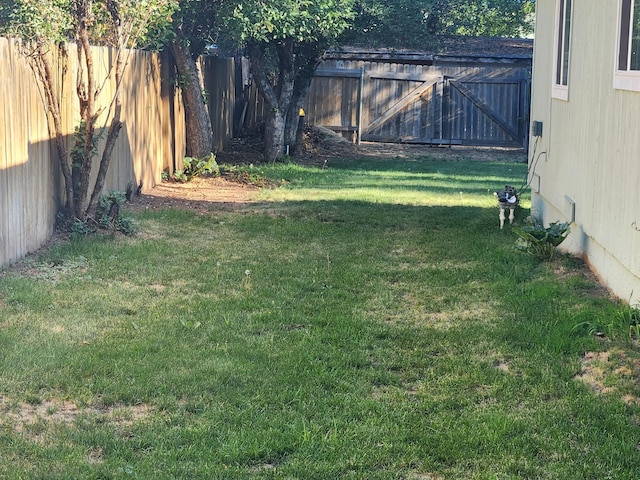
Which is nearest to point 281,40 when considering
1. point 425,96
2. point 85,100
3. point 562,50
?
point 425,96

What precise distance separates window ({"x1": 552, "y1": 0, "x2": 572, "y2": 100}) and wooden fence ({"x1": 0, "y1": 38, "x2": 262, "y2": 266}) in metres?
4.74

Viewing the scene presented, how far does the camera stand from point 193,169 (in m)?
14.0

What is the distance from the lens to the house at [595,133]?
20.7 ft

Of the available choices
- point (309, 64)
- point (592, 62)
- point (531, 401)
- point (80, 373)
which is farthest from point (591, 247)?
point (309, 64)

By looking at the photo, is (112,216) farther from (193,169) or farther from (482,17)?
(482,17)

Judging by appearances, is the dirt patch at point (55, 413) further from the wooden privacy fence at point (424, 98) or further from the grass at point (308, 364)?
the wooden privacy fence at point (424, 98)

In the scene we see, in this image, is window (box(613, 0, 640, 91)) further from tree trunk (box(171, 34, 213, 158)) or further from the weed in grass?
tree trunk (box(171, 34, 213, 158))

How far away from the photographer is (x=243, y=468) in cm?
392

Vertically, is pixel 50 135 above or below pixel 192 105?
below

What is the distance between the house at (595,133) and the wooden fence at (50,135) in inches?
183

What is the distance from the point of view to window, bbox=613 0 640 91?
6277 millimetres

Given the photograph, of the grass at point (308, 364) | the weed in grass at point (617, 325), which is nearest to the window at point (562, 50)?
the grass at point (308, 364)

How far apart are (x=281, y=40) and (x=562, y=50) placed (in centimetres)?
772

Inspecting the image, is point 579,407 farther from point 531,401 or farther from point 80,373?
point 80,373
